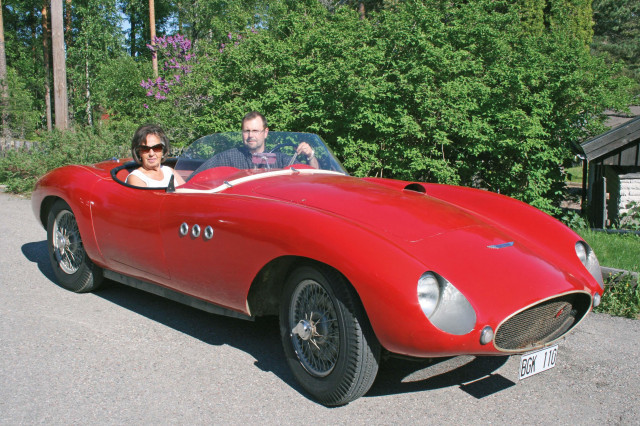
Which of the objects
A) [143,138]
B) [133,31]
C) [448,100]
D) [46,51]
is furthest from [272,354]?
[133,31]

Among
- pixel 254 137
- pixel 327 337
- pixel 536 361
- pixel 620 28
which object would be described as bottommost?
pixel 536 361

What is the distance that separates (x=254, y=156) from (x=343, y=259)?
1.69 metres

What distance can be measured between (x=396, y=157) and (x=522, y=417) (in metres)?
5.27

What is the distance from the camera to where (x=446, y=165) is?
24.8 ft

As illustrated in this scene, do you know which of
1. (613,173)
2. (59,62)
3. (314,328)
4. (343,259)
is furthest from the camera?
(59,62)

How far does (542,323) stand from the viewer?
9.44 ft

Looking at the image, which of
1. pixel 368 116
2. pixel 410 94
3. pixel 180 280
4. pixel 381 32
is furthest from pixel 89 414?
pixel 381 32

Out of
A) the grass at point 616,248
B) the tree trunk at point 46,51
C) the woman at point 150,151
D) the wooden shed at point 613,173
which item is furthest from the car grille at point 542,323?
the tree trunk at point 46,51

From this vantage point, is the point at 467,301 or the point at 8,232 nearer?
the point at 467,301

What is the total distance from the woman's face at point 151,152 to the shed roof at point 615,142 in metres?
6.16

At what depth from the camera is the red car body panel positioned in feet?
8.63

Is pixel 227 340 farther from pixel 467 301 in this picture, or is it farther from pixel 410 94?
→ pixel 410 94

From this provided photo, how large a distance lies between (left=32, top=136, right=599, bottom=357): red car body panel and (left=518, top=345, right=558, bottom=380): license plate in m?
0.28

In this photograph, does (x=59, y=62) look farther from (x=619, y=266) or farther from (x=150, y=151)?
(x=619, y=266)
